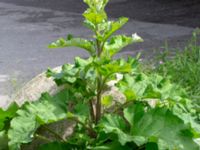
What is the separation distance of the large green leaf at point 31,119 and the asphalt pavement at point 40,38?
10.3 ft

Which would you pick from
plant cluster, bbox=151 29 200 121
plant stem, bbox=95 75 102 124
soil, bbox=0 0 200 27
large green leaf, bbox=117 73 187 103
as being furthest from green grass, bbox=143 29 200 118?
soil, bbox=0 0 200 27

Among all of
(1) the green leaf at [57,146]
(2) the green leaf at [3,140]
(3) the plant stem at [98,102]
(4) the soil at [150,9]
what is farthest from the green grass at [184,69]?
(4) the soil at [150,9]

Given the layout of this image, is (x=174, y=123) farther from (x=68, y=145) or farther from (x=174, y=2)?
(x=174, y=2)

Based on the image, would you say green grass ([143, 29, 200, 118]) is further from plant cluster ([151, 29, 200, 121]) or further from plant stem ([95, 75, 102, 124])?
plant stem ([95, 75, 102, 124])

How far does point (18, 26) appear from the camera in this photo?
41.0 ft

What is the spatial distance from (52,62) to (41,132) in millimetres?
5236

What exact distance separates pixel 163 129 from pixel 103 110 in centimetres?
65

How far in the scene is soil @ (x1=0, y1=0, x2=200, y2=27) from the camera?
42.7 ft

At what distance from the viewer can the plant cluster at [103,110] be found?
9.78 ft

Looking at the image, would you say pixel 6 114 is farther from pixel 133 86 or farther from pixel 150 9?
pixel 150 9

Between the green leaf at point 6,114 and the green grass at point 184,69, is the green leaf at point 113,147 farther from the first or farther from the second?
the green grass at point 184,69

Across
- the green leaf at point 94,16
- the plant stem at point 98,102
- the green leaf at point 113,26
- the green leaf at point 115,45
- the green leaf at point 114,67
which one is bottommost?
the plant stem at point 98,102

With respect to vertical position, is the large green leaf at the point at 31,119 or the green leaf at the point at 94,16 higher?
the green leaf at the point at 94,16

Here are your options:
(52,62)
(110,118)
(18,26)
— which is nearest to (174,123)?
(110,118)
